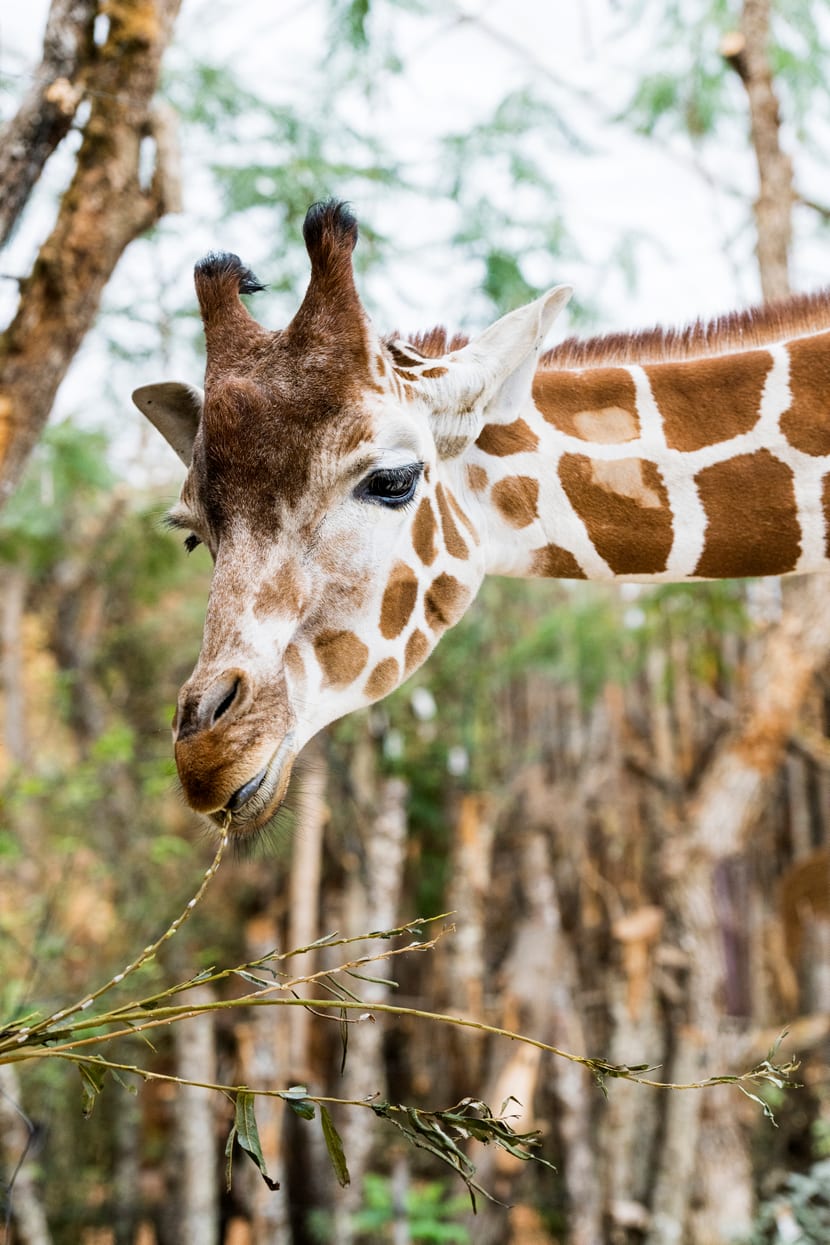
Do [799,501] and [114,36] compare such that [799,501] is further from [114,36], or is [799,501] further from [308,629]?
[114,36]

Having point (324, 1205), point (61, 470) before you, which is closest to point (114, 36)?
point (61, 470)

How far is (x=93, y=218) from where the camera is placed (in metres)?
3.77

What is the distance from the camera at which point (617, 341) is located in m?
2.58

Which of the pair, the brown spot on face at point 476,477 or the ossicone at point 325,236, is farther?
the brown spot on face at point 476,477

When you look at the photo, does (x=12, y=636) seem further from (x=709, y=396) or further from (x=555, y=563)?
(x=709, y=396)

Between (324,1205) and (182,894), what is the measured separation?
332 centimetres

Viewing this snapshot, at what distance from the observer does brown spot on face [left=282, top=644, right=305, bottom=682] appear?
6.41 ft

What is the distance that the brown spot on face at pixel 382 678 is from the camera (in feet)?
7.05

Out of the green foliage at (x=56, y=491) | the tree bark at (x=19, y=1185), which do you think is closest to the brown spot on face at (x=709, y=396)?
the green foliage at (x=56, y=491)

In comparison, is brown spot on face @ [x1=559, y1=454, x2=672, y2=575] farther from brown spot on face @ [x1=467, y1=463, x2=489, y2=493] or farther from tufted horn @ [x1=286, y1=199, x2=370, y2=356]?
tufted horn @ [x1=286, y1=199, x2=370, y2=356]

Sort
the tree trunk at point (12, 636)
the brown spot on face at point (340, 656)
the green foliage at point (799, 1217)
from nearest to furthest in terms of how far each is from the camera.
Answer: the brown spot on face at point (340, 656)
the green foliage at point (799, 1217)
the tree trunk at point (12, 636)

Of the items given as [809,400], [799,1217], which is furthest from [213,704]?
[799,1217]

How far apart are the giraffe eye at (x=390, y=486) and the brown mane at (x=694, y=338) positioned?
516 mm

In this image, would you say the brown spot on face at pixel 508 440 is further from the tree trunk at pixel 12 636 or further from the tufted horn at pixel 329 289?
the tree trunk at pixel 12 636
